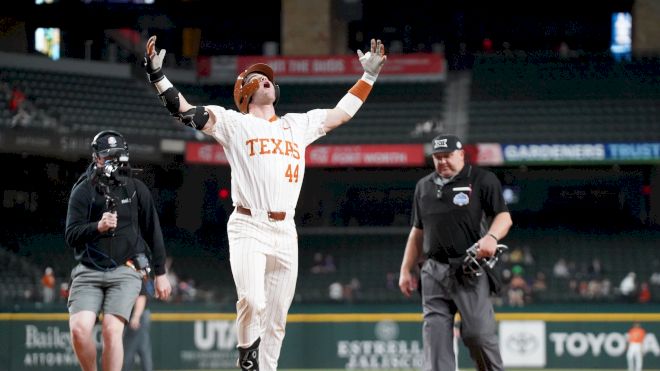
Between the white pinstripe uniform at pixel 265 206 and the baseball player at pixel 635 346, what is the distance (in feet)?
29.6

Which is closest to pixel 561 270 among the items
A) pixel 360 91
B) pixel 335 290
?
pixel 335 290

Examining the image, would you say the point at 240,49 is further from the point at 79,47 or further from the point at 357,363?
the point at 357,363

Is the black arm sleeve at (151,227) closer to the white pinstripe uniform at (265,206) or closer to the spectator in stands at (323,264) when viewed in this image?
the white pinstripe uniform at (265,206)

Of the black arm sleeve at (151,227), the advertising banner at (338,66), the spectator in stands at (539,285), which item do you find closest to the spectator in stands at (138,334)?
the black arm sleeve at (151,227)

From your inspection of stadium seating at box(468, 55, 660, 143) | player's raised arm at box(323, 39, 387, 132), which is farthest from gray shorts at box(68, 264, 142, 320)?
stadium seating at box(468, 55, 660, 143)

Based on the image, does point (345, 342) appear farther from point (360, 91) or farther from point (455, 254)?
point (360, 91)

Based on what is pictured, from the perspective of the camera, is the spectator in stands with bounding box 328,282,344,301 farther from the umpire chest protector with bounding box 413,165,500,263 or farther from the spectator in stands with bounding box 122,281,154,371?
the umpire chest protector with bounding box 413,165,500,263

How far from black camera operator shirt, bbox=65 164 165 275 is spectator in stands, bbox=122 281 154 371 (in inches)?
86.8

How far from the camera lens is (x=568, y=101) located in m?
Result: 26.0

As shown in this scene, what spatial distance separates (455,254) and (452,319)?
0.43 m

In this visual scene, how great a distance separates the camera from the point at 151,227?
23.0ft

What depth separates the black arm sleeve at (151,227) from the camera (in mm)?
6965

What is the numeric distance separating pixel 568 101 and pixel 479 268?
19.9 m

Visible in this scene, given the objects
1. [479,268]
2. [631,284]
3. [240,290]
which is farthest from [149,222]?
[631,284]
